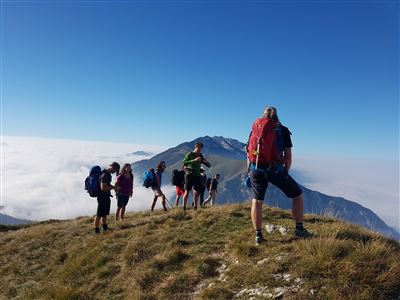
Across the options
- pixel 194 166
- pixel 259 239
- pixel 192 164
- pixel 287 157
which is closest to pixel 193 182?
pixel 194 166

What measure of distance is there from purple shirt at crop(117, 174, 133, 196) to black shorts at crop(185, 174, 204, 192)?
325cm

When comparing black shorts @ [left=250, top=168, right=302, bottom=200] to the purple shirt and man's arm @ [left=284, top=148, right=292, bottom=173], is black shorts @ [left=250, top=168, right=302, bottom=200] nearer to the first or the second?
man's arm @ [left=284, top=148, right=292, bottom=173]

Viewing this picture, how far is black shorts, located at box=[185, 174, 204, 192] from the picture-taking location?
14.3 m

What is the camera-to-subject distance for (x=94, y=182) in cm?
1295

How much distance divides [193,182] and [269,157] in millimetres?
7247

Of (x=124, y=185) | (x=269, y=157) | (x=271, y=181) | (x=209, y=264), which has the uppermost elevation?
(x=269, y=157)

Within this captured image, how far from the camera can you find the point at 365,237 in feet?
26.4

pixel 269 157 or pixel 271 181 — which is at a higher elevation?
pixel 269 157

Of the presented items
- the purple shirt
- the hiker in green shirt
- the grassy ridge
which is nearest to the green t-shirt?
the hiker in green shirt

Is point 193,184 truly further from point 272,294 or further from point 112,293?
point 272,294

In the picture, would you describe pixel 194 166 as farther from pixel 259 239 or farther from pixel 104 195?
pixel 259 239

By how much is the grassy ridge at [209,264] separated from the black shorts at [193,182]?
199 centimetres

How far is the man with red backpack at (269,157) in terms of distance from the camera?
297 inches

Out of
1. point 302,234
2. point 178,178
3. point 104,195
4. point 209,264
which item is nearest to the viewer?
point 209,264
